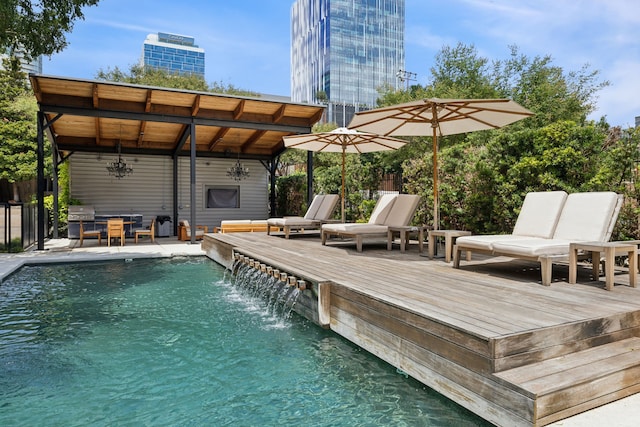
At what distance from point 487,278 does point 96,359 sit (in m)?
3.56

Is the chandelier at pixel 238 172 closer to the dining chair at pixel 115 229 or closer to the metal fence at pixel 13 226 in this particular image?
the dining chair at pixel 115 229

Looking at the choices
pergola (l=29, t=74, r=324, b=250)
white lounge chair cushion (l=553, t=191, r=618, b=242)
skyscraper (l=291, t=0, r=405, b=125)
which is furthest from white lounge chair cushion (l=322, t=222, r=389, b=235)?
skyscraper (l=291, t=0, r=405, b=125)

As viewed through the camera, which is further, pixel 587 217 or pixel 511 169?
pixel 511 169

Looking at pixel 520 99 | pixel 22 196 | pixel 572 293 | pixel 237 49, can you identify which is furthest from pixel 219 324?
pixel 237 49

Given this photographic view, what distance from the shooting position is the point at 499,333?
2350 mm

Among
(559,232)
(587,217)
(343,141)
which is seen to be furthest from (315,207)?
(587,217)

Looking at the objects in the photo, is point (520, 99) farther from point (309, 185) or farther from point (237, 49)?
point (237, 49)

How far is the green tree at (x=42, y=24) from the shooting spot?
8.29 meters

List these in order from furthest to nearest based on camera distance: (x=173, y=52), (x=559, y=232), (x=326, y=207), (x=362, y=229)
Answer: (x=173, y=52), (x=326, y=207), (x=362, y=229), (x=559, y=232)

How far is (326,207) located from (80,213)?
7.47 meters

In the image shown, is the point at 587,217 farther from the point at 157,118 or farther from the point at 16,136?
the point at 16,136

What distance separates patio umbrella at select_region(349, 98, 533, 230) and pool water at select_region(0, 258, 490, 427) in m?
2.82

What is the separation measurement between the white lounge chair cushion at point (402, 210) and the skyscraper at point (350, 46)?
81122 millimetres

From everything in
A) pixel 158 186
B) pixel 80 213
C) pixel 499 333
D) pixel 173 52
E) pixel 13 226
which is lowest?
pixel 499 333
